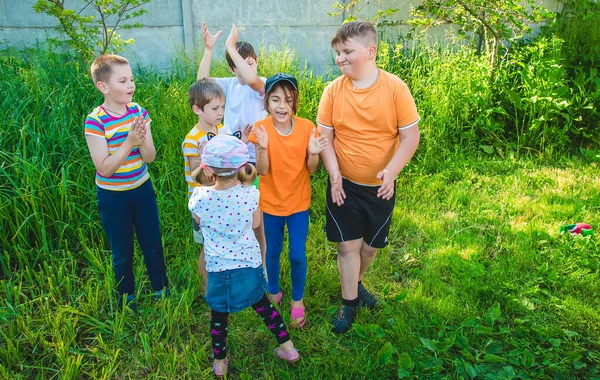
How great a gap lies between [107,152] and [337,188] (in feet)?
4.33

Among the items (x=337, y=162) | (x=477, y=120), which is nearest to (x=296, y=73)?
(x=477, y=120)

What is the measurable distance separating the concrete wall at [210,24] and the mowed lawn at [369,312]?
263 cm

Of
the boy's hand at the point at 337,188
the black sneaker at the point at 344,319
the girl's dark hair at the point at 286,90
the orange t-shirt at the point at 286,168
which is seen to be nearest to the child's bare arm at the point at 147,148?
the orange t-shirt at the point at 286,168

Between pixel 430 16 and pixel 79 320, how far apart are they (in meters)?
5.54

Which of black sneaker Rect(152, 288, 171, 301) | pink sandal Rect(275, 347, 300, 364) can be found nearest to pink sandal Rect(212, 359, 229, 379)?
pink sandal Rect(275, 347, 300, 364)

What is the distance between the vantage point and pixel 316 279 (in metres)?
3.27

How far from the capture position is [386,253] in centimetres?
362

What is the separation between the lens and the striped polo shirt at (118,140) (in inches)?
103

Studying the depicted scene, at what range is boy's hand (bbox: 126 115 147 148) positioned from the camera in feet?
8.29

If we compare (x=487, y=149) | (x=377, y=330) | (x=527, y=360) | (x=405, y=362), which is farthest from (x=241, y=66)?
(x=487, y=149)

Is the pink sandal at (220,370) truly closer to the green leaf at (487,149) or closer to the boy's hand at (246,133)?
the boy's hand at (246,133)

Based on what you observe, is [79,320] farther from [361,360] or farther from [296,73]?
[296,73]

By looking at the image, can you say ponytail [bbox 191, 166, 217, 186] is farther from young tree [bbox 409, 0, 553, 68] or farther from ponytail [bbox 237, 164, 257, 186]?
young tree [bbox 409, 0, 553, 68]

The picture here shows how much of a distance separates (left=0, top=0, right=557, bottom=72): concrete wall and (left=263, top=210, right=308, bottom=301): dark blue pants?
12.0 ft
